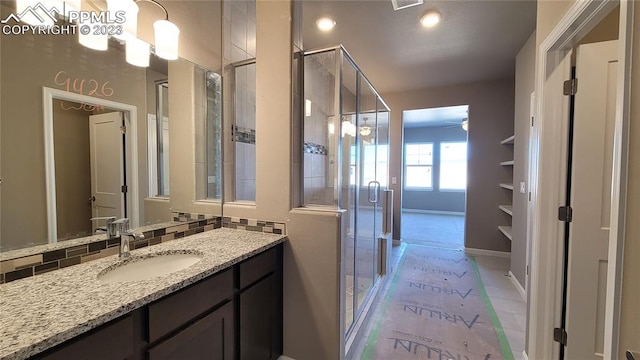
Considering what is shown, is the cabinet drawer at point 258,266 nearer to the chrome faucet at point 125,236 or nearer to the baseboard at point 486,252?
the chrome faucet at point 125,236

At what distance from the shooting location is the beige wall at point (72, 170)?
1.14m

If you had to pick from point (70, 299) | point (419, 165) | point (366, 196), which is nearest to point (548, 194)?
point (366, 196)

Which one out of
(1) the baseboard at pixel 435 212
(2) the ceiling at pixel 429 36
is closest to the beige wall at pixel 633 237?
(2) the ceiling at pixel 429 36

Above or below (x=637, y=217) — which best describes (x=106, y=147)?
above

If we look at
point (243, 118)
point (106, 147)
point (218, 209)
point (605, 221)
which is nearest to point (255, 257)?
point (218, 209)

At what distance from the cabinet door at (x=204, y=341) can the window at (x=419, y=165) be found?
783cm

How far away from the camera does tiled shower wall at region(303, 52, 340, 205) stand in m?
1.88

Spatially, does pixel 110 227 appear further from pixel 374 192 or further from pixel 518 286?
pixel 518 286

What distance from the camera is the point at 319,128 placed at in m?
2.28

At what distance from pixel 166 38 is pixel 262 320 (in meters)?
1.78

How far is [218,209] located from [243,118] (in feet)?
2.45

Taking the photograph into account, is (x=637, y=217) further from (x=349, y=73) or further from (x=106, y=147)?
(x=106, y=147)

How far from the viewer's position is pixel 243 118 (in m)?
2.08

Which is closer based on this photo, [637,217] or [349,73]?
[637,217]
